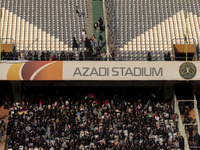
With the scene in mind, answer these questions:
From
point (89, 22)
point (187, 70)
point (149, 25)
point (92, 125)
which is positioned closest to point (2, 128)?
point (92, 125)

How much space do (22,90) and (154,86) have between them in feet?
26.0

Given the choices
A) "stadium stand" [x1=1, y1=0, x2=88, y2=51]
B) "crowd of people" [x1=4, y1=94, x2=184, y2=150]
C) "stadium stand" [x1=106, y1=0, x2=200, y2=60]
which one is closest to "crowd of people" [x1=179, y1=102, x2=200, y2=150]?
"crowd of people" [x1=4, y1=94, x2=184, y2=150]

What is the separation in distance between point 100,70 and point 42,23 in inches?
327

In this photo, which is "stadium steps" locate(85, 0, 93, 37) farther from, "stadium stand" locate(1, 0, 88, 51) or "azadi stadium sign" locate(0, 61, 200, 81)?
"azadi stadium sign" locate(0, 61, 200, 81)

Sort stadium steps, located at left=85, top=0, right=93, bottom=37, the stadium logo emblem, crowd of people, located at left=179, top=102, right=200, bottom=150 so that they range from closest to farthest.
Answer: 1. crowd of people, located at left=179, top=102, right=200, bottom=150
2. the stadium logo emblem
3. stadium steps, located at left=85, top=0, right=93, bottom=37

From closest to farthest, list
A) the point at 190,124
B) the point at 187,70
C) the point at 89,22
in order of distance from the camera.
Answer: the point at 190,124 < the point at 187,70 < the point at 89,22

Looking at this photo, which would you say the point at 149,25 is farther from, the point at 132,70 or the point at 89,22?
the point at 132,70

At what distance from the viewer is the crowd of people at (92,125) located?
35.2 meters

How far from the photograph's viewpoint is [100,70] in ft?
122

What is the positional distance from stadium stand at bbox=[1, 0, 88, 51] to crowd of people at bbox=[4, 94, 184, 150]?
16.1ft

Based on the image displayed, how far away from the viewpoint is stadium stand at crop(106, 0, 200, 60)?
41.8 m

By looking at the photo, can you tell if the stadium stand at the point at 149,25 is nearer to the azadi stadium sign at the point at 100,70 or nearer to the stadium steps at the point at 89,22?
the stadium steps at the point at 89,22

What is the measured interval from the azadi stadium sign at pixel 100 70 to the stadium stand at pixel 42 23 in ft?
14.3

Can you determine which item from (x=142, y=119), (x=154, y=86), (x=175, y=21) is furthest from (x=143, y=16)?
(x=142, y=119)
